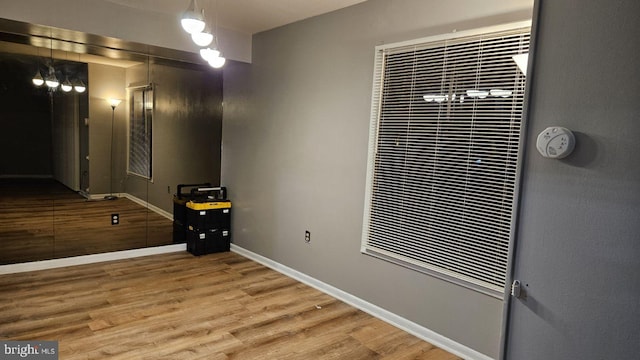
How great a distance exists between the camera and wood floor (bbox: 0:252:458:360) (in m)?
2.88

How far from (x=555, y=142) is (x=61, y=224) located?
15.7 ft

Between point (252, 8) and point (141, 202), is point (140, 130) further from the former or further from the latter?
point (252, 8)

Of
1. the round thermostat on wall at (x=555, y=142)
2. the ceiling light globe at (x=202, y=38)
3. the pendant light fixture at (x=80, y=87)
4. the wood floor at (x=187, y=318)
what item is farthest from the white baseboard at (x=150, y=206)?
the round thermostat on wall at (x=555, y=142)

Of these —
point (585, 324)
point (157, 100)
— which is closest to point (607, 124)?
point (585, 324)

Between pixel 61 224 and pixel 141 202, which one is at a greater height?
pixel 141 202

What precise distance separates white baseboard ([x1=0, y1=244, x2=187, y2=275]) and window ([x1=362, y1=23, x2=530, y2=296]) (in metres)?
2.82

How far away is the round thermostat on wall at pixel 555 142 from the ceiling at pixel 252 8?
2.55 metres

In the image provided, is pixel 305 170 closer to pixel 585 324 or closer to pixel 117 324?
pixel 117 324

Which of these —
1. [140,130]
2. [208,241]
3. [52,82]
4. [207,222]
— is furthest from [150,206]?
[52,82]

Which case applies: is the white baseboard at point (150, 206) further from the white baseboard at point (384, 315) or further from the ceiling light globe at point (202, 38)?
the ceiling light globe at point (202, 38)

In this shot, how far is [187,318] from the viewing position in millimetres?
3326

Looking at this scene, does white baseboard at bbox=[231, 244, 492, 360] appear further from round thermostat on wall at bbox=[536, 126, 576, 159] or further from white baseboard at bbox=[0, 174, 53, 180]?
white baseboard at bbox=[0, 174, 53, 180]

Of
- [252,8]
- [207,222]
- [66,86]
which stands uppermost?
[252,8]

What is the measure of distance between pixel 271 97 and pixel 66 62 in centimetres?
220
